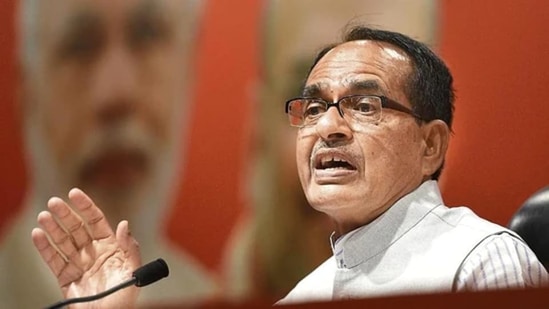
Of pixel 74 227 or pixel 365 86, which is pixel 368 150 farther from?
pixel 74 227

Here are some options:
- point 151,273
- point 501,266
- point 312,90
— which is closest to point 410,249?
point 501,266

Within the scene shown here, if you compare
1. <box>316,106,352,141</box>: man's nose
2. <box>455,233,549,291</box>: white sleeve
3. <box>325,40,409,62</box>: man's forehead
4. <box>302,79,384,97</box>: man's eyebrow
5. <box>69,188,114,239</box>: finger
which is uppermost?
<box>325,40,409,62</box>: man's forehead

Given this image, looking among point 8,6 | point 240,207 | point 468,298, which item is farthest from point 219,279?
point 468,298

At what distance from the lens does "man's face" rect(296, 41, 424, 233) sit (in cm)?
220

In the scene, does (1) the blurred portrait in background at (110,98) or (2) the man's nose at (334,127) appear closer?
(2) the man's nose at (334,127)

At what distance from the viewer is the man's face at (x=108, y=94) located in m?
2.56

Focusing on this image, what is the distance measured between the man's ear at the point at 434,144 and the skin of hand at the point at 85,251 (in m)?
0.74

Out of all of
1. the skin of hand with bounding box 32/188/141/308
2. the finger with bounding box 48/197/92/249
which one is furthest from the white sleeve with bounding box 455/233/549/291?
the finger with bounding box 48/197/92/249

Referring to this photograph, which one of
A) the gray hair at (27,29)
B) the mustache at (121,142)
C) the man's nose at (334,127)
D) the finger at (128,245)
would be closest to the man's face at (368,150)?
the man's nose at (334,127)

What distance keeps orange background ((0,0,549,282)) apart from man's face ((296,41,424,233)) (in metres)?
0.16

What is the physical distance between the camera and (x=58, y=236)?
2.21m

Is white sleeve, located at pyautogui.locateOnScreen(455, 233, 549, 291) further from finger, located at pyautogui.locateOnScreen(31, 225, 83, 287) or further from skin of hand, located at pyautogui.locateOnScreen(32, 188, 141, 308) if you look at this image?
finger, located at pyautogui.locateOnScreen(31, 225, 83, 287)

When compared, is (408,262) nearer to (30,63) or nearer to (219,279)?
(219,279)

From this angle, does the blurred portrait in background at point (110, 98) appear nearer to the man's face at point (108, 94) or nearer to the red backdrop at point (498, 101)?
the man's face at point (108, 94)
